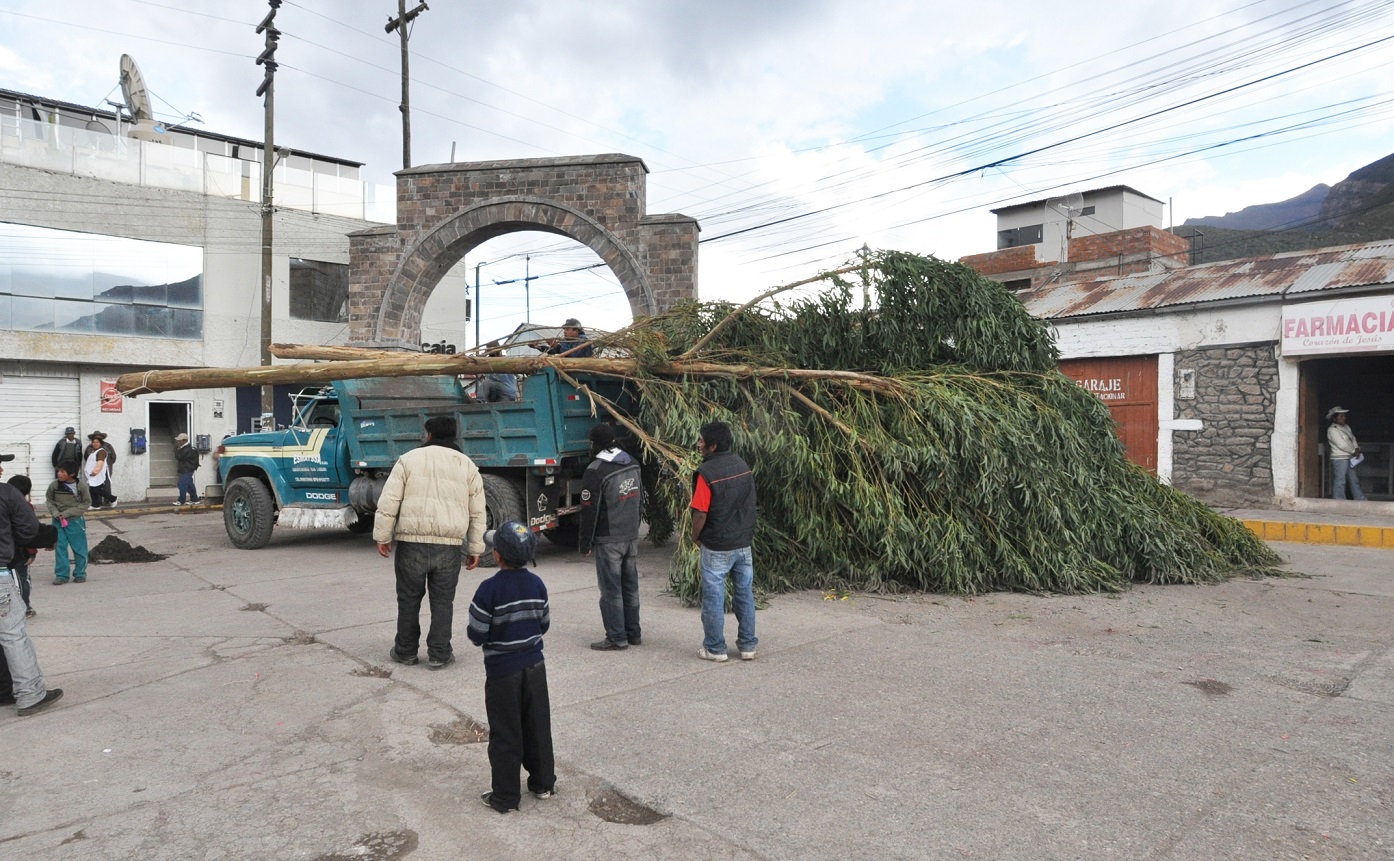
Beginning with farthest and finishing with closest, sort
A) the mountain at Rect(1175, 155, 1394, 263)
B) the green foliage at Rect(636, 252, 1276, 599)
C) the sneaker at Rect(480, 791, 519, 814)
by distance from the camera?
the mountain at Rect(1175, 155, 1394, 263) < the green foliage at Rect(636, 252, 1276, 599) < the sneaker at Rect(480, 791, 519, 814)

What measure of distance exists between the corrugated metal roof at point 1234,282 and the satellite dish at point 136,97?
21665 mm

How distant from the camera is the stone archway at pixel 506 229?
1866 cm

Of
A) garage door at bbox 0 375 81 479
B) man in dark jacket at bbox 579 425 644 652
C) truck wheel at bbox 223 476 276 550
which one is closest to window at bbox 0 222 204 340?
garage door at bbox 0 375 81 479

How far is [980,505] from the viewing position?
8414 mm

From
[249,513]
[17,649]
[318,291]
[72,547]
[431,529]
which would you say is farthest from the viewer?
[318,291]

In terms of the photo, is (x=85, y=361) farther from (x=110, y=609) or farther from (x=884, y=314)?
(x=884, y=314)

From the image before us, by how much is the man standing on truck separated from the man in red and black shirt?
147 centimetres

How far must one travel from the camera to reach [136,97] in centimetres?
2319

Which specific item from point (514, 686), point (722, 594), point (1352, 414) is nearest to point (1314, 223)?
point (1352, 414)

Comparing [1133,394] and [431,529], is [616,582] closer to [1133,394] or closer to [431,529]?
[431,529]

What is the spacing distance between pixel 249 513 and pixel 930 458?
9.07 metres

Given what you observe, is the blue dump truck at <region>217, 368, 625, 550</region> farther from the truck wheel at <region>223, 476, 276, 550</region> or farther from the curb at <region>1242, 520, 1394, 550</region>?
the curb at <region>1242, 520, 1394, 550</region>

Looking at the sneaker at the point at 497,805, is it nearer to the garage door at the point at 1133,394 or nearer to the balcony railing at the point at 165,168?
the garage door at the point at 1133,394

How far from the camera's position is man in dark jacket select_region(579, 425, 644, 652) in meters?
6.50
